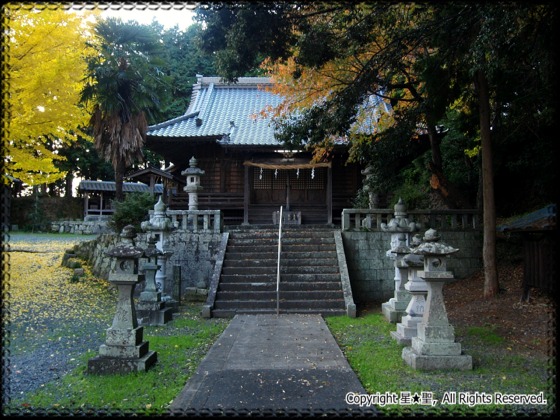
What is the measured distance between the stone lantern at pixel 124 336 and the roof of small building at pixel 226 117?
875 centimetres

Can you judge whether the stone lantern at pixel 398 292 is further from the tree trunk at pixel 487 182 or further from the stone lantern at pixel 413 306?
the tree trunk at pixel 487 182

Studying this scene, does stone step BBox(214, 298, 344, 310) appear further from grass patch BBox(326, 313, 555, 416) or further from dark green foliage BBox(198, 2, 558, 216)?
dark green foliage BBox(198, 2, 558, 216)

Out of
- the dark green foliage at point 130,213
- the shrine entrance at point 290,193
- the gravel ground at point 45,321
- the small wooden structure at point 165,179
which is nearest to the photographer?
the gravel ground at point 45,321

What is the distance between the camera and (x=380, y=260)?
38.8 feet

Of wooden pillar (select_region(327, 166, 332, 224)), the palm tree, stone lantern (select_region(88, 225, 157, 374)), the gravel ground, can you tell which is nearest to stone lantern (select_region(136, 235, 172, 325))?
the gravel ground

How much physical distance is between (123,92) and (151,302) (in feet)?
44.1

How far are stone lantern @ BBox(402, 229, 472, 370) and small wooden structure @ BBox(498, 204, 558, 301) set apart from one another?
2.90 metres

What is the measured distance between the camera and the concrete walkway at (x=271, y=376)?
159 inches

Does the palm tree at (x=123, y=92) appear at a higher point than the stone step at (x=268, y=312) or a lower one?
higher

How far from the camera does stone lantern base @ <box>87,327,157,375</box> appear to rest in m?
5.15

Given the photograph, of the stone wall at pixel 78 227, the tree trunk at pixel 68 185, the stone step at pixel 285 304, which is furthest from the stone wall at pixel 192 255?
the tree trunk at pixel 68 185

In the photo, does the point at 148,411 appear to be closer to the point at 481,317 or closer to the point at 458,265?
the point at 481,317

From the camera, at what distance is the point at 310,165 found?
52.1 ft

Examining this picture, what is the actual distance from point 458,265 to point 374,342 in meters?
6.17
